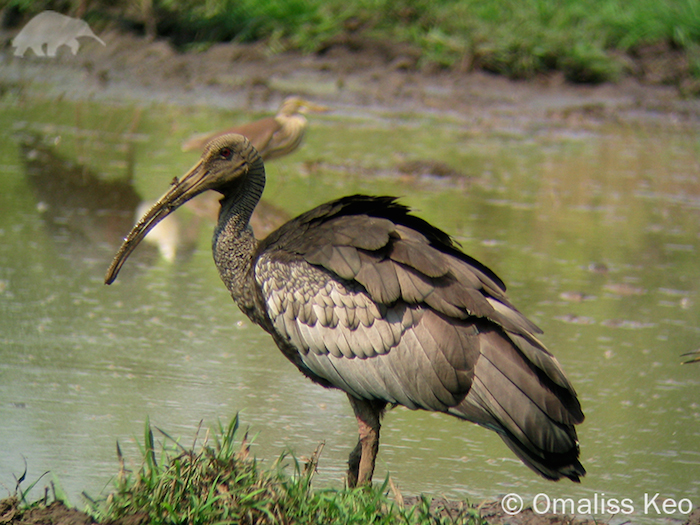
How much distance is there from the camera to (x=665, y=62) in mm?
15891

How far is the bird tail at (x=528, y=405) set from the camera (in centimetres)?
329

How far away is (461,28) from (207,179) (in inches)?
486

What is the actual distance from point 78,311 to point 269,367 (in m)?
1.22

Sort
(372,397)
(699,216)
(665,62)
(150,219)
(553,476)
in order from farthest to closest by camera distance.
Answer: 1. (665,62)
2. (699,216)
3. (150,219)
4. (372,397)
5. (553,476)

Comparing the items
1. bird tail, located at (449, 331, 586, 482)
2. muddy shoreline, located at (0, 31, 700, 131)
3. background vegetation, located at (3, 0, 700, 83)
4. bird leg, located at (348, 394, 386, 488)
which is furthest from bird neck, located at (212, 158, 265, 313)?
background vegetation, located at (3, 0, 700, 83)

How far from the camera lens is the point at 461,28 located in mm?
15695

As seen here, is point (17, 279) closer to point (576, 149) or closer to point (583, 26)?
point (576, 149)

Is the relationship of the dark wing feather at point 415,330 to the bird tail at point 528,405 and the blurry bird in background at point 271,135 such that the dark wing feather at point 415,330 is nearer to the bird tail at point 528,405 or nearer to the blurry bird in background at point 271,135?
the bird tail at point 528,405

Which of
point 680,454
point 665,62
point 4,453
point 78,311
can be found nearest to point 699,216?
point 680,454

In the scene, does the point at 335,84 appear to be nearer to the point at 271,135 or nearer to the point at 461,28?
the point at 461,28
